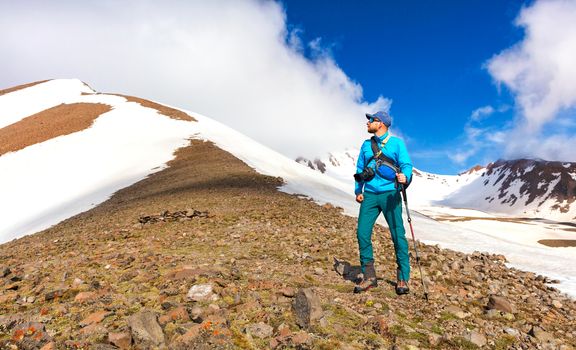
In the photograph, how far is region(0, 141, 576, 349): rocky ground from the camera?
4.84m

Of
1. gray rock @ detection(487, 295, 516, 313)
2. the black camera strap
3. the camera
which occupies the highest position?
the black camera strap

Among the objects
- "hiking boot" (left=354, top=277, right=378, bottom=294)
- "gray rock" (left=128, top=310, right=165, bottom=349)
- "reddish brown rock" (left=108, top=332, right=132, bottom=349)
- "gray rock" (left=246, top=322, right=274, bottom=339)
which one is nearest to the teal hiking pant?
"hiking boot" (left=354, top=277, right=378, bottom=294)

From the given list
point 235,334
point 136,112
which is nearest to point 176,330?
point 235,334

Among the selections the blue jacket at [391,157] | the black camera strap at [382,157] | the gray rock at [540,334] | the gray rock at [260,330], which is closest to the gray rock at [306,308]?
the gray rock at [260,330]

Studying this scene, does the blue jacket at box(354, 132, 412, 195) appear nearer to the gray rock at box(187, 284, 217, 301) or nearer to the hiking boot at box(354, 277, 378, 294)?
the hiking boot at box(354, 277, 378, 294)

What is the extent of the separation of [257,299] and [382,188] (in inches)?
142

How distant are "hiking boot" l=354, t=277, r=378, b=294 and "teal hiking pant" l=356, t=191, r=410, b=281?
1.04 feet

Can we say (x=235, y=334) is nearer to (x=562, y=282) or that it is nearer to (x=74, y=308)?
(x=74, y=308)

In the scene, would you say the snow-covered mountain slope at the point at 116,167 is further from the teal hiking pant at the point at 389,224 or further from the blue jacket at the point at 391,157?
the blue jacket at the point at 391,157

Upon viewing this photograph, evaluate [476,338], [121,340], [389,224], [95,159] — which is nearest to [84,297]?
[121,340]

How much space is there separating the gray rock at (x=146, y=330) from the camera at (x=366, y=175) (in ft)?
16.3

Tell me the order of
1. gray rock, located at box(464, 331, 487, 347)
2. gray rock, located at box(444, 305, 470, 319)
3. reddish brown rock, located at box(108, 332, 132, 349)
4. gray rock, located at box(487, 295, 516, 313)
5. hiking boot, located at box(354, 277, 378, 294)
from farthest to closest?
hiking boot, located at box(354, 277, 378, 294)
gray rock, located at box(487, 295, 516, 313)
gray rock, located at box(444, 305, 470, 319)
gray rock, located at box(464, 331, 487, 347)
reddish brown rock, located at box(108, 332, 132, 349)

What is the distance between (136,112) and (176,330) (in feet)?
206

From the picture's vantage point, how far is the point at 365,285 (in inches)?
290
